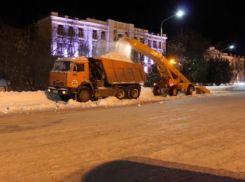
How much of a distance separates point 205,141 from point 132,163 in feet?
8.70

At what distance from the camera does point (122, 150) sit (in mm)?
6434

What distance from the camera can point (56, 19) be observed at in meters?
46.7

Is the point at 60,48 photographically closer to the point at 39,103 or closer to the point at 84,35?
the point at 84,35

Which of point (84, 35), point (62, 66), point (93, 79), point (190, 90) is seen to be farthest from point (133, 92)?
point (84, 35)

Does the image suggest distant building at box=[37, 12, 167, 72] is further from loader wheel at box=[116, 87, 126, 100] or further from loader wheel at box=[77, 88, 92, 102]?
loader wheel at box=[77, 88, 92, 102]

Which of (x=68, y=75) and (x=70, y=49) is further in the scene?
(x=70, y=49)

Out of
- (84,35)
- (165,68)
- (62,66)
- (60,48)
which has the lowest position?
(62,66)

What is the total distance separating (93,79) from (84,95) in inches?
59.5

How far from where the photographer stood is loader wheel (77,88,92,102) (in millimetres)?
17022

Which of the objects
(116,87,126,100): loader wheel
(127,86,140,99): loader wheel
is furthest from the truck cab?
(127,86,140,99): loader wheel

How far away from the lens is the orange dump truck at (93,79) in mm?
16922

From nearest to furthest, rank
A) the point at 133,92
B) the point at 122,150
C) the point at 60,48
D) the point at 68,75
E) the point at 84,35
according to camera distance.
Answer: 1. the point at 122,150
2. the point at 68,75
3. the point at 133,92
4. the point at 60,48
5. the point at 84,35

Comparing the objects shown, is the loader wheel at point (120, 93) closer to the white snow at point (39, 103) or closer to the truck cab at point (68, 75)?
the white snow at point (39, 103)

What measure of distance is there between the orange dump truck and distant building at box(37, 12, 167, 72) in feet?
42.9
